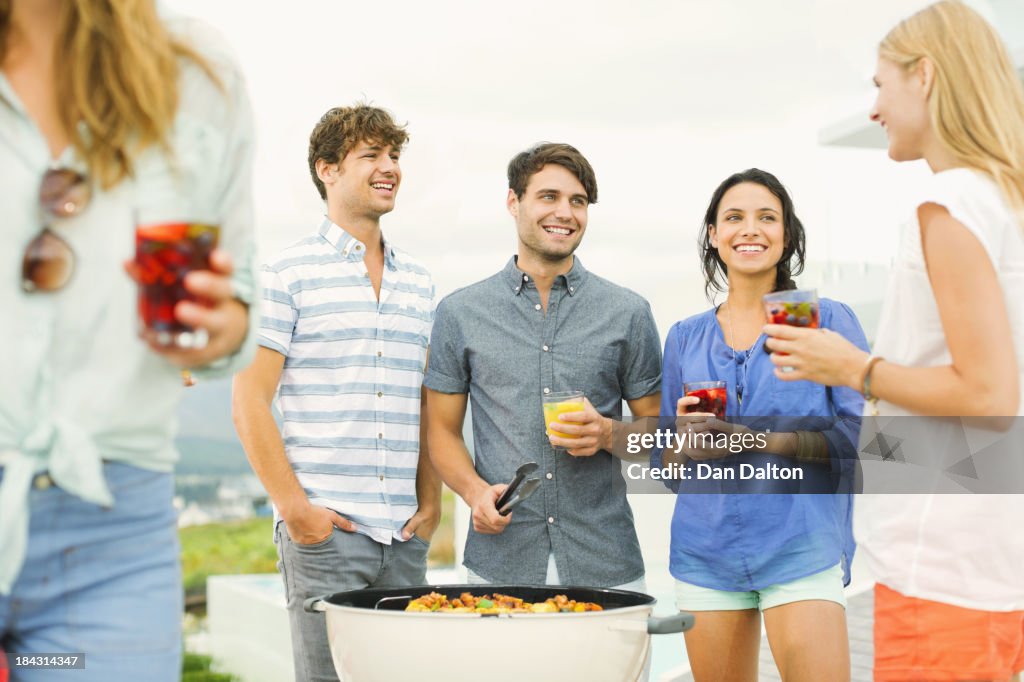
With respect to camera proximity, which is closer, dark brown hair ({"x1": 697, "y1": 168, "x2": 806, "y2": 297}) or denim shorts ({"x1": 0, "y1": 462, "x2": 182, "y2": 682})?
denim shorts ({"x1": 0, "y1": 462, "x2": 182, "y2": 682})

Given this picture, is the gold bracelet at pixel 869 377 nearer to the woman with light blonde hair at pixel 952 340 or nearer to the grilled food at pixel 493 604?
the woman with light blonde hair at pixel 952 340

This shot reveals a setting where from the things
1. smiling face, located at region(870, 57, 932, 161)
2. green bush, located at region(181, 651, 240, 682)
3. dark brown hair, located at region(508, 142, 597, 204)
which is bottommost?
green bush, located at region(181, 651, 240, 682)

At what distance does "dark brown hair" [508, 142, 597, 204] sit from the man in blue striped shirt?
19.4 inches

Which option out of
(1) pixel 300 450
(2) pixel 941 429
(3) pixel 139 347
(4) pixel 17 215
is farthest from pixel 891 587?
(1) pixel 300 450

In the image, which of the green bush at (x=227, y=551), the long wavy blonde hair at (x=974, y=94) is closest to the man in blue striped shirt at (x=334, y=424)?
the long wavy blonde hair at (x=974, y=94)

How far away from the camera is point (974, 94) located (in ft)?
6.07

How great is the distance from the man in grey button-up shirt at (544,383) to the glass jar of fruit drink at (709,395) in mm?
285

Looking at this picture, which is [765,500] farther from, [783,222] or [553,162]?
[553,162]

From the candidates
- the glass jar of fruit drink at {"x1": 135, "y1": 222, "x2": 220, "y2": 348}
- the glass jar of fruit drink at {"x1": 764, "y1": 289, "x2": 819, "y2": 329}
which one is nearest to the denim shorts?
the glass jar of fruit drink at {"x1": 135, "y1": 222, "x2": 220, "y2": 348}

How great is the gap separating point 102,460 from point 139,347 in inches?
6.1

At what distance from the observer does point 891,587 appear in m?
1.84

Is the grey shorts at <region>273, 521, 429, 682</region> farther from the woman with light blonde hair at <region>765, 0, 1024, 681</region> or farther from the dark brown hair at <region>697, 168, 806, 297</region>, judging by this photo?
the woman with light blonde hair at <region>765, 0, 1024, 681</region>

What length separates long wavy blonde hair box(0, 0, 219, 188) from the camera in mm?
1409

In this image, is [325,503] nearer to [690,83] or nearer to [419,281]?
[419,281]
